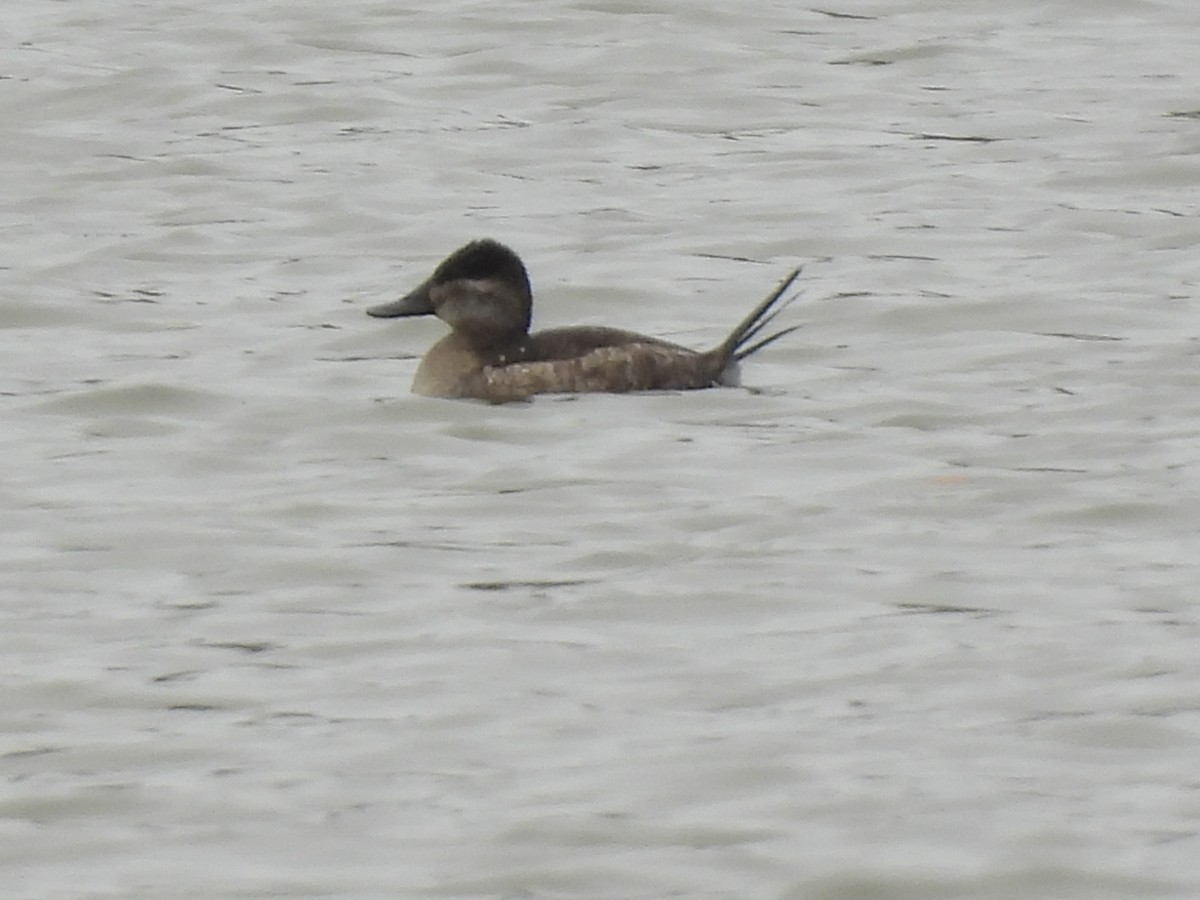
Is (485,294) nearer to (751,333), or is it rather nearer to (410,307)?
(410,307)

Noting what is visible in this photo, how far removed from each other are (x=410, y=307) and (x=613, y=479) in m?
1.80

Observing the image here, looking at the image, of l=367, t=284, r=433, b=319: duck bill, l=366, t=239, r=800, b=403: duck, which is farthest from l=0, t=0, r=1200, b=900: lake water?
l=367, t=284, r=433, b=319: duck bill

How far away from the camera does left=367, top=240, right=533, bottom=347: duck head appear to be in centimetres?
1102

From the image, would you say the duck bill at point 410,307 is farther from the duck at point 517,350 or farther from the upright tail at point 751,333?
the upright tail at point 751,333

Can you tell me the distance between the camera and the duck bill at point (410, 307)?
11.2 metres

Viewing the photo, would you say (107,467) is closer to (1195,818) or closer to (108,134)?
(1195,818)

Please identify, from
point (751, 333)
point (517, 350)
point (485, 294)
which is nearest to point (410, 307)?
point (485, 294)

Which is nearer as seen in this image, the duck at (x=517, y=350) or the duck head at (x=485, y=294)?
the duck at (x=517, y=350)

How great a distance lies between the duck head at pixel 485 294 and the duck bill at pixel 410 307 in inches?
2.6

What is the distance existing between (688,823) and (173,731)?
4.17 feet

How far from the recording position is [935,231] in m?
13.5

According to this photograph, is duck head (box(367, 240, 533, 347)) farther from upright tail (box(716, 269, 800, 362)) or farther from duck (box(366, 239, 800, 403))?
upright tail (box(716, 269, 800, 362))

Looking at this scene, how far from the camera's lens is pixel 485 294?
11.1 meters

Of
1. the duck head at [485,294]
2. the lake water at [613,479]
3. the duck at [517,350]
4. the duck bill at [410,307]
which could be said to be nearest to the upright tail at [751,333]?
the duck at [517,350]
